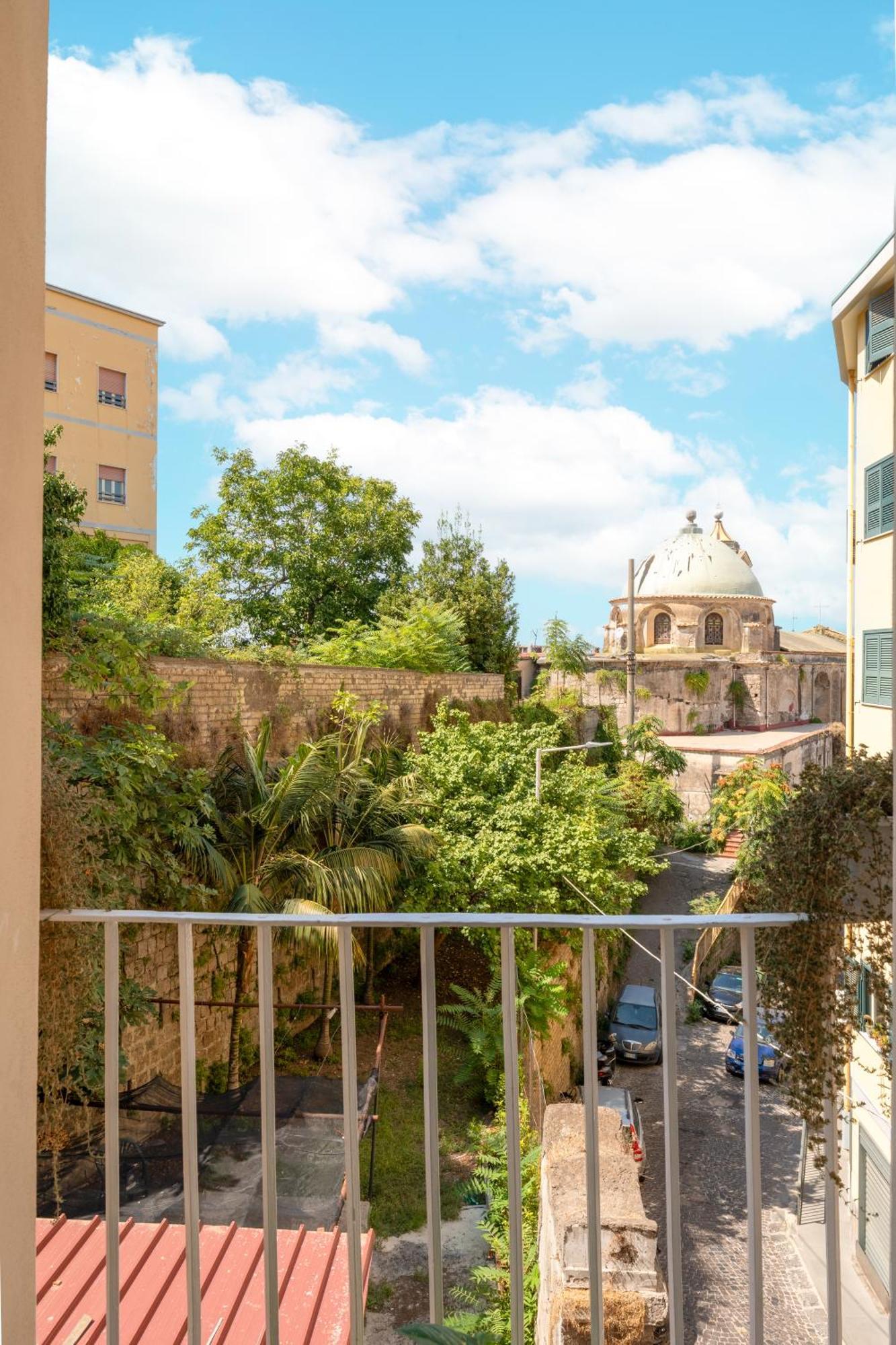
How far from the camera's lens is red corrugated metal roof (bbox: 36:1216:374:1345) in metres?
2.14

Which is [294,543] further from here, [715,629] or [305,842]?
[715,629]

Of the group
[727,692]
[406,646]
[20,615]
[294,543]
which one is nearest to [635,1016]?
[406,646]

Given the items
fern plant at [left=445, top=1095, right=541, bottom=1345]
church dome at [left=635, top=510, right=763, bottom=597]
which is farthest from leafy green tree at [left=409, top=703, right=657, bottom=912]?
church dome at [left=635, top=510, right=763, bottom=597]

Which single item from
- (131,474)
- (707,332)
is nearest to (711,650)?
(131,474)

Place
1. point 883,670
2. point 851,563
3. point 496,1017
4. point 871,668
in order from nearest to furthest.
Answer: point 883,670, point 871,668, point 496,1017, point 851,563

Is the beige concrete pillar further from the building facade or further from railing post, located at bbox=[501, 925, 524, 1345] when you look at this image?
the building facade

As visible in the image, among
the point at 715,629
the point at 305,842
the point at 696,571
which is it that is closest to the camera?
the point at 305,842

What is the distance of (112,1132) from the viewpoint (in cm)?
159

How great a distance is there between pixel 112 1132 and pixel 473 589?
14.8 metres

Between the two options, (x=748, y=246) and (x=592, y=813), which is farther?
(x=592, y=813)

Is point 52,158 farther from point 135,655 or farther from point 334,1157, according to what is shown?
point 334,1157

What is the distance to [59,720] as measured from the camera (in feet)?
19.3

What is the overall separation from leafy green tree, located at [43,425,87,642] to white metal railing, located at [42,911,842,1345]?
436 centimetres

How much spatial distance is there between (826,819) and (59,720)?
562 centimetres
